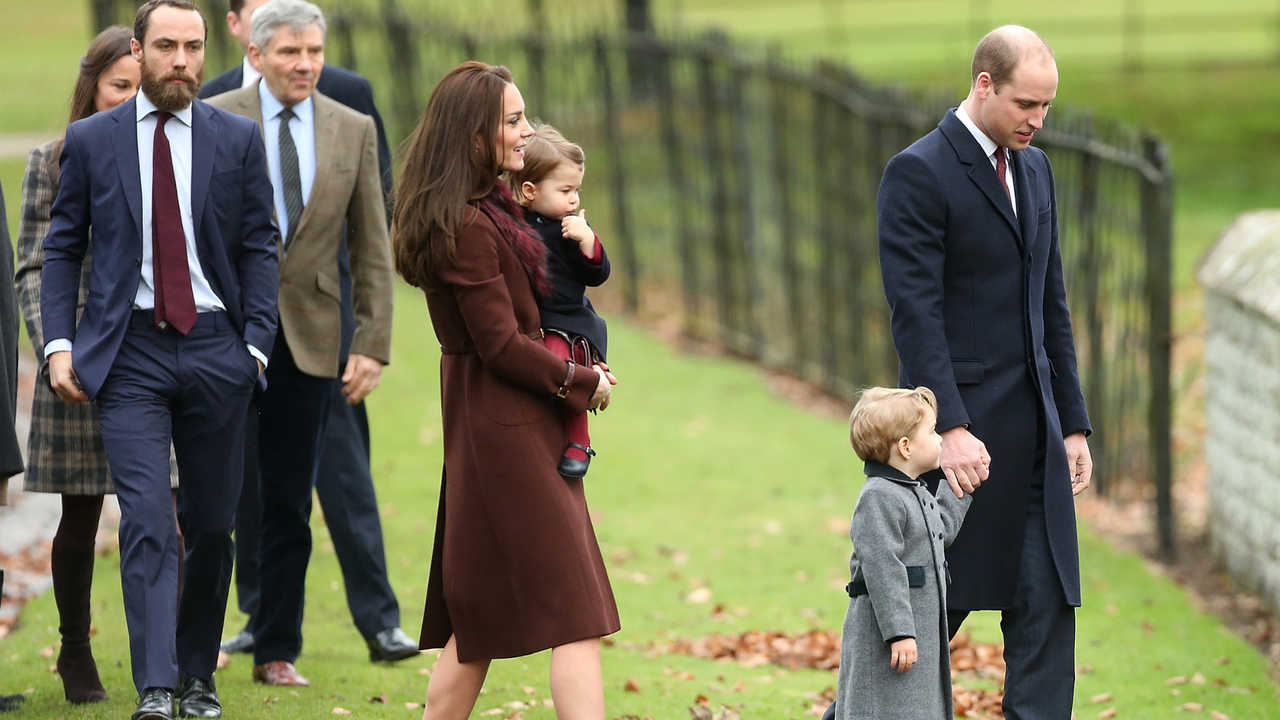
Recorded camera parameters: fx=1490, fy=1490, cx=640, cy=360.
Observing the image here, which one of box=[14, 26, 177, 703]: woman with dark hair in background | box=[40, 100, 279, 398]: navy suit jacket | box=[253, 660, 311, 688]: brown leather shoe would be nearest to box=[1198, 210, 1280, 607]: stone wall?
box=[253, 660, 311, 688]: brown leather shoe

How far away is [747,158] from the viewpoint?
1441 cm

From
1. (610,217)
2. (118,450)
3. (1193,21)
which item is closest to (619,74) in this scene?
(610,217)

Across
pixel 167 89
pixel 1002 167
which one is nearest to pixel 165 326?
pixel 167 89

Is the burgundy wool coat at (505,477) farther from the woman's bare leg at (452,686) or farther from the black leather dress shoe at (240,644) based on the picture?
the black leather dress shoe at (240,644)

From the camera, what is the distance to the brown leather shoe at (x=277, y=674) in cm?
534

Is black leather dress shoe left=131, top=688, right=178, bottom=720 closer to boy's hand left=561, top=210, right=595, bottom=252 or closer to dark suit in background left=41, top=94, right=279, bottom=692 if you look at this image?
dark suit in background left=41, top=94, right=279, bottom=692

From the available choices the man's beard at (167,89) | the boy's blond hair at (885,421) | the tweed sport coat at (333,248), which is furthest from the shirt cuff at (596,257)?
the tweed sport coat at (333,248)

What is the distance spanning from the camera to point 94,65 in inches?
199

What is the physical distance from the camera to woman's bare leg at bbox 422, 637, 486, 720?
4070 mm

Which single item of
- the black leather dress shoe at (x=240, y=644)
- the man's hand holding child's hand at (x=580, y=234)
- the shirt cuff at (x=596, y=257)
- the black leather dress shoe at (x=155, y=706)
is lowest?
the black leather dress shoe at (x=240, y=644)

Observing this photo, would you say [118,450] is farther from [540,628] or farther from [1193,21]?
[1193,21]

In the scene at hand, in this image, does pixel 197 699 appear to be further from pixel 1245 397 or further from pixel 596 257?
pixel 1245 397

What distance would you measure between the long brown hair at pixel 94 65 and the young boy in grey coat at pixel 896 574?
284cm

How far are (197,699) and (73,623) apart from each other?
62 centimetres
